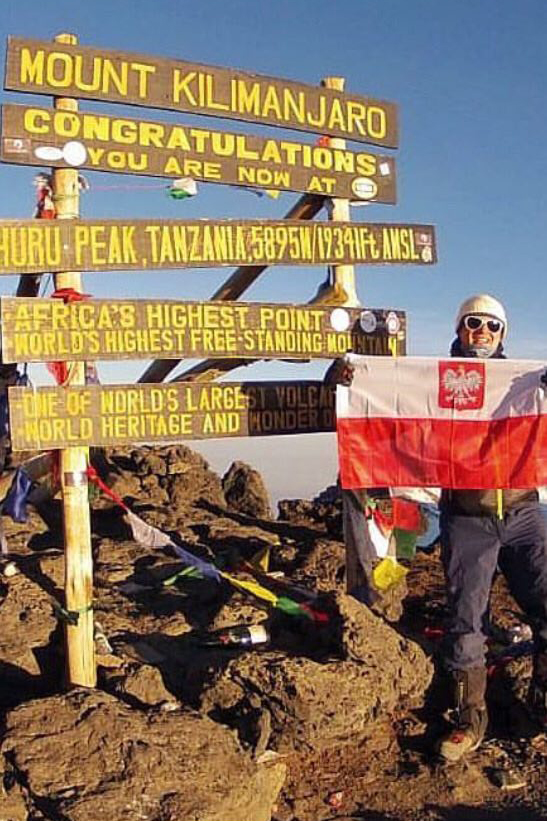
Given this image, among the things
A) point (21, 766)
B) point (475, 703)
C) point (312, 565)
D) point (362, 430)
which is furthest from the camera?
point (312, 565)

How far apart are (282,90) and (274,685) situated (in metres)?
4.33

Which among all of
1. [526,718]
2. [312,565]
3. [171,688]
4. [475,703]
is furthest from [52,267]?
[526,718]

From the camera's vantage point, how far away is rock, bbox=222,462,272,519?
10750 mm

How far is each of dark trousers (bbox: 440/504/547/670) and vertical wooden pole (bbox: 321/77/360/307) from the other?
211 centimetres

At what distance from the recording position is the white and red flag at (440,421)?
6.96m

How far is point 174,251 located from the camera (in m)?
6.79

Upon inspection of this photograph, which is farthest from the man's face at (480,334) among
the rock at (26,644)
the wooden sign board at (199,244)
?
the rock at (26,644)

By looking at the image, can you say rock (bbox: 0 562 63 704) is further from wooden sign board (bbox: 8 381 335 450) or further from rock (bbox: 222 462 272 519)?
rock (bbox: 222 462 272 519)

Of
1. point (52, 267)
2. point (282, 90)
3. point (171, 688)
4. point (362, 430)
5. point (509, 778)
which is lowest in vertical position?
point (509, 778)

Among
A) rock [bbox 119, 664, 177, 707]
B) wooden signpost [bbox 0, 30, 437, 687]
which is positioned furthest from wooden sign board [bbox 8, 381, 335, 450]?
rock [bbox 119, 664, 177, 707]

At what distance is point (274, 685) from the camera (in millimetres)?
5820

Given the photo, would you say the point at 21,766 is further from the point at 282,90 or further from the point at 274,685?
the point at 282,90

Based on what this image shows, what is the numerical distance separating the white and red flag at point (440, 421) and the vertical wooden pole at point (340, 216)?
2.60 ft

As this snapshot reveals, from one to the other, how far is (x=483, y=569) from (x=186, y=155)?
3.50 m
